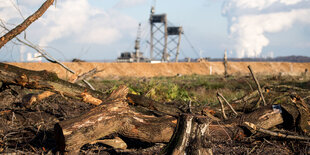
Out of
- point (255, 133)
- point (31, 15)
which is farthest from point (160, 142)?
point (31, 15)

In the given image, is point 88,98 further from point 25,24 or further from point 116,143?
point 25,24

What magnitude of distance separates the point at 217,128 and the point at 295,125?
5.04 feet

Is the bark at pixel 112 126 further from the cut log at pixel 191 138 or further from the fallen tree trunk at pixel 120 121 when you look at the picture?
the cut log at pixel 191 138

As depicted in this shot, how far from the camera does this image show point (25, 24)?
4414 mm

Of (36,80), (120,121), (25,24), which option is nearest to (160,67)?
(25,24)

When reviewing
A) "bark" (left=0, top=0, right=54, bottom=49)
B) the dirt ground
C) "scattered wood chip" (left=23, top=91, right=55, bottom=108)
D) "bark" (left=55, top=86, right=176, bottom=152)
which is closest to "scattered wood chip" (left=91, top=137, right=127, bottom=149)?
"bark" (left=55, top=86, right=176, bottom=152)

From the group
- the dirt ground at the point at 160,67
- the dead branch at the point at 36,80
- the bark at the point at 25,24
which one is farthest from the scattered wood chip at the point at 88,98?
the dirt ground at the point at 160,67

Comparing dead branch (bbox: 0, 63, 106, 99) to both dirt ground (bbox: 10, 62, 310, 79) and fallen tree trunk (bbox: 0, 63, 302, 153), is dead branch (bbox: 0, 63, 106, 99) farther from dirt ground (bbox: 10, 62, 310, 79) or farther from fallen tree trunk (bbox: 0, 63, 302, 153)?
dirt ground (bbox: 10, 62, 310, 79)

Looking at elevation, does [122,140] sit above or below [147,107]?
below

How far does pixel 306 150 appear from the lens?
416 cm

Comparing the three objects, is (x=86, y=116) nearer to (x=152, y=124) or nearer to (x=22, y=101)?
(x=152, y=124)

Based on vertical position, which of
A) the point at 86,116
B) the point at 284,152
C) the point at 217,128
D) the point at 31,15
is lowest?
the point at 284,152

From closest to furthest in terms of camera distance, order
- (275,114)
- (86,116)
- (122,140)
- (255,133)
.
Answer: (86,116)
(122,140)
(255,133)
(275,114)

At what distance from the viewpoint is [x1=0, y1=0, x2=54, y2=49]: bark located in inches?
170
